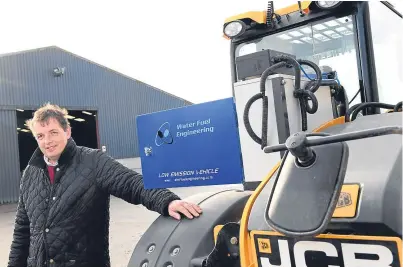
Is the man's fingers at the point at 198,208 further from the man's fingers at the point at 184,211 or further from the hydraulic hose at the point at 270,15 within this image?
the hydraulic hose at the point at 270,15

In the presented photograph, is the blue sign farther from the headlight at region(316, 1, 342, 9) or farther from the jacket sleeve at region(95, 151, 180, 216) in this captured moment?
the headlight at region(316, 1, 342, 9)

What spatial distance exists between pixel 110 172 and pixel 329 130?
Answer: 4.53 ft

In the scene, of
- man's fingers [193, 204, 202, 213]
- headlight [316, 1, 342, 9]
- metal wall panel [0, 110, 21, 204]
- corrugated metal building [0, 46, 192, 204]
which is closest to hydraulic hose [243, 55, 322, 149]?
man's fingers [193, 204, 202, 213]

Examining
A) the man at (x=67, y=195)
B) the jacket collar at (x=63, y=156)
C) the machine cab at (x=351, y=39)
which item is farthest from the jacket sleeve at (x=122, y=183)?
the machine cab at (x=351, y=39)

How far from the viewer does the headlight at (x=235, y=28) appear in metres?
2.71

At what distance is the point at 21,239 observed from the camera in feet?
8.78

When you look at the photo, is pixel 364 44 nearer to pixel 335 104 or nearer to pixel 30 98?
pixel 335 104

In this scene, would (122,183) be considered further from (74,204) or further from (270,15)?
(270,15)

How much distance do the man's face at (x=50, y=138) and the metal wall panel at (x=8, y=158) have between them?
14251 mm

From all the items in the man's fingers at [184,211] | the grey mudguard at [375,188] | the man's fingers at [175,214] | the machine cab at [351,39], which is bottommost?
the man's fingers at [175,214]

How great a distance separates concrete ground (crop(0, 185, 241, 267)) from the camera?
6.14 meters

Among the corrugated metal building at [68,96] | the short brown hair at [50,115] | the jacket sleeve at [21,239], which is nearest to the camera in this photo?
the short brown hair at [50,115]

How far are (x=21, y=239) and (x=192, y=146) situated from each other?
1.36 meters

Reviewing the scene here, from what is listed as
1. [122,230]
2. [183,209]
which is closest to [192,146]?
[183,209]
